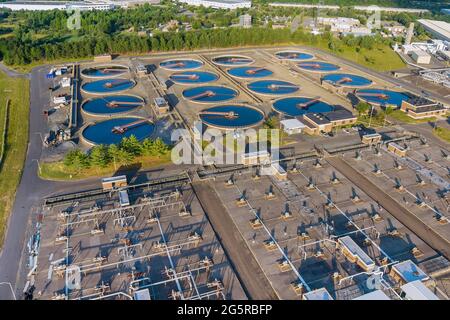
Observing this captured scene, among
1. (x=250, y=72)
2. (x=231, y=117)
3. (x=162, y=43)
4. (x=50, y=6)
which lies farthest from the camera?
(x=50, y=6)

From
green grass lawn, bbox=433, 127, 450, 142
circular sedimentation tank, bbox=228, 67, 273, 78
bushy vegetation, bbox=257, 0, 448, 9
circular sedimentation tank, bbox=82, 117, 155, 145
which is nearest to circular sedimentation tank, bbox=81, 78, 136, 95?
circular sedimentation tank, bbox=82, 117, 155, 145

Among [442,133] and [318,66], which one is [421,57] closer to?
[318,66]

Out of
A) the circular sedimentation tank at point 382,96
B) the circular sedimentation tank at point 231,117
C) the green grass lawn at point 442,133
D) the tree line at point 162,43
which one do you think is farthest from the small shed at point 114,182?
the tree line at point 162,43

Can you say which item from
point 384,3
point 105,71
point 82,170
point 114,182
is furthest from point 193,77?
point 384,3

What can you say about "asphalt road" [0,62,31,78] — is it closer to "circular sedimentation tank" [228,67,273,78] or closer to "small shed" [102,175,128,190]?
"circular sedimentation tank" [228,67,273,78]

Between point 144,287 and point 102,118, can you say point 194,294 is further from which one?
point 102,118

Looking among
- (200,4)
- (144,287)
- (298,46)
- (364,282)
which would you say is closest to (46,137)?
(144,287)
